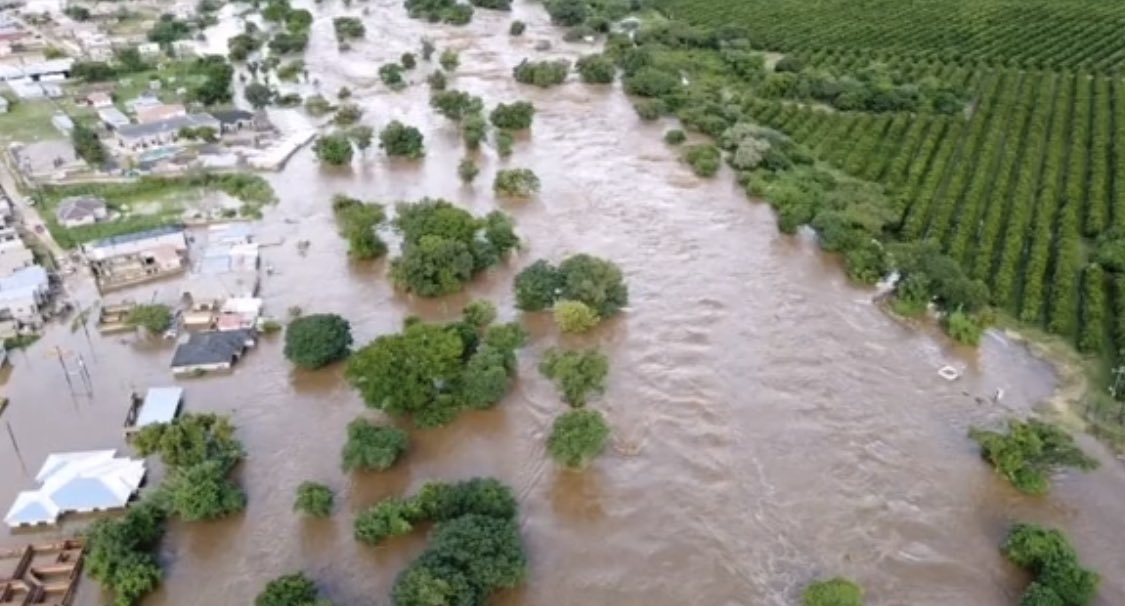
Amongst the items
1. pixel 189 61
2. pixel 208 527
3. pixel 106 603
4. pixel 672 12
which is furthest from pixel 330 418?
pixel 672 12

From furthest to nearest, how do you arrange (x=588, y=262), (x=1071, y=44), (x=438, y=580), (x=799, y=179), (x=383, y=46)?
(x=383, y=46) < (x=1071, y=44) < (x=799, y=179) < (x=588, y=262) < (x=438, y=580)

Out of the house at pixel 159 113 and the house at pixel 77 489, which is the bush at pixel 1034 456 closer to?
the house at pixel 77 489

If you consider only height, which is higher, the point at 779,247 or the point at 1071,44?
the point at 1071,44

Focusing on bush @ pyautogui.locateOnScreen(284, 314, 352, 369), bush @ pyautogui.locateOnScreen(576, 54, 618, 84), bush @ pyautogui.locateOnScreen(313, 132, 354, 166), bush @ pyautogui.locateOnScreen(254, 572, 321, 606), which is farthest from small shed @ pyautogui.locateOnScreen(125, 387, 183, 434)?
bush @ pyautogui.locateOnScreen(576, 54, 618, 84)

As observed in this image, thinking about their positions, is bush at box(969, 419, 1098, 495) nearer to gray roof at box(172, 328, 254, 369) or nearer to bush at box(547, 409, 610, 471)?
bush at box(547, 409, 610, 471)

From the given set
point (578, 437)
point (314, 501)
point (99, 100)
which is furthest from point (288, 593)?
point (99, 100)

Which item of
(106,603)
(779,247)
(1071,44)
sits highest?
(1071,44)

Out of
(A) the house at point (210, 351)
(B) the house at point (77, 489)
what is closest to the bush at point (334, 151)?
(A) the house at point (210, 351)

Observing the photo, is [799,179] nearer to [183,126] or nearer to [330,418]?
[330,418]
